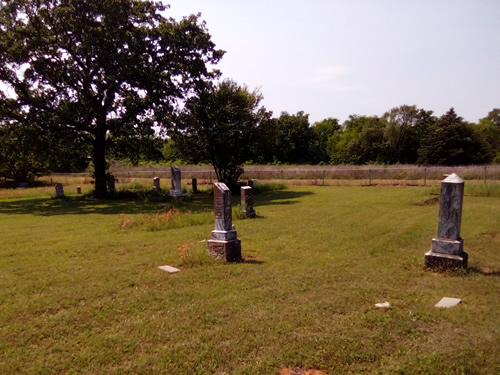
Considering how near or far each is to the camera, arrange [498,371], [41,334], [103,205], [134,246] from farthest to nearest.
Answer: [103,205], [134,246], [41,334], [498,371]

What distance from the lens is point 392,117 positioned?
57.4 m

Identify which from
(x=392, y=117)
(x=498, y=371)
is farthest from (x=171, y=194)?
(x=392, y=117)

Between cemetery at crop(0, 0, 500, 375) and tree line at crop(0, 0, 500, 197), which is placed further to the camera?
tree line at crop(0, 0, 500, 197)

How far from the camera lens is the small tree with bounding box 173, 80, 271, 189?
72.9 ft

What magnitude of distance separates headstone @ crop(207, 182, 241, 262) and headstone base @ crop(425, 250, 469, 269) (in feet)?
11.6

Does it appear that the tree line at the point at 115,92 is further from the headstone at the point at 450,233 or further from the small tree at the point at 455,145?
the small tree at the point at 455,145

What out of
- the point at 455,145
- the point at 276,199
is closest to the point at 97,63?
the point at 276,199

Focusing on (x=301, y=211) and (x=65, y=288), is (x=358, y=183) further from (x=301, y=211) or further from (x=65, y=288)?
(x=65, y=288)

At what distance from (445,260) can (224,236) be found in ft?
13.3

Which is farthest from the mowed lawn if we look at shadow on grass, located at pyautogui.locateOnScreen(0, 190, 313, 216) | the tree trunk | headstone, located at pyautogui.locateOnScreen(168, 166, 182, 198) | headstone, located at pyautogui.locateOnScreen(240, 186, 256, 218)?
the tree trunk

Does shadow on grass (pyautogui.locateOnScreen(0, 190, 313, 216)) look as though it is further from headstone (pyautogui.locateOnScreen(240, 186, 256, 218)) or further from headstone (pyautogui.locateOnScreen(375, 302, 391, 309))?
headstone (pyautogui.locateOnScreen(375, 302, 391, 309))

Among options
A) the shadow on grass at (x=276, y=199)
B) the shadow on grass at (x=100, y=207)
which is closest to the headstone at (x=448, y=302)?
the shadow on grass at (x=100, y=207)

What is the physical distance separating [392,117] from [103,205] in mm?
49855

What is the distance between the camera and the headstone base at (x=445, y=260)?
6.56 m
